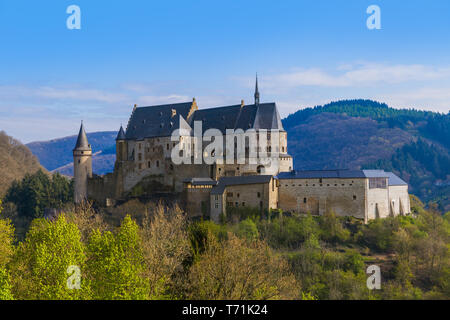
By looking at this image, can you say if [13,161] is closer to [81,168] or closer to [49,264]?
[81,168]

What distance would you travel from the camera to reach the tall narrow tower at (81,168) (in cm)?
7225

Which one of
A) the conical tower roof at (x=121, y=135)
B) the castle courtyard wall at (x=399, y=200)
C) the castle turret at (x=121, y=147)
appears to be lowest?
the castle courtyard wall at (x=399, y=200)

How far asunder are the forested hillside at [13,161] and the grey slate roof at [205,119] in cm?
3113

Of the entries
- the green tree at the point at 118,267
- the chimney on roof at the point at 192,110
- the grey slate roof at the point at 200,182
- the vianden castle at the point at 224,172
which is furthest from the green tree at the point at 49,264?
the chimney on roof at the point at 192,110

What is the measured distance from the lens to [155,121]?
246 ft

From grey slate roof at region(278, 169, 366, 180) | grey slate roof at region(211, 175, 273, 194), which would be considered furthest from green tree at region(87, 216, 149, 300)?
grey slate roof at region(278, 169, 366, 180)

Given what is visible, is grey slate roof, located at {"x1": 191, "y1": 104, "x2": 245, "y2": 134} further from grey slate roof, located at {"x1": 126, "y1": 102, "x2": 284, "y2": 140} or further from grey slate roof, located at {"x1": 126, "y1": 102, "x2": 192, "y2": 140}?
grey slate roof, located at {"x1": 126, "y1": 102, "x2": 192, "y2": 140}

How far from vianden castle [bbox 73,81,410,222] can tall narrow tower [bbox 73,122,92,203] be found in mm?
130

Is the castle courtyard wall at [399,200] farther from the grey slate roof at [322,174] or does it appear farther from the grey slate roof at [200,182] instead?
the grey slate roof at [200,182]

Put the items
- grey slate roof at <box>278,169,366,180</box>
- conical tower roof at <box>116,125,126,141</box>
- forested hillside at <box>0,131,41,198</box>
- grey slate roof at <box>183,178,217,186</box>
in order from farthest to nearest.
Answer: forested hillside at <box>0,131,41,198</box>
conical tower roof at <box>116,125,126,141</box>
grey slate roof at <box>183,178,217,186</box>
grey slate roof at <box>278,169,366,180</box>

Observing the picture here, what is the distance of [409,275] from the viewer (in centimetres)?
5219

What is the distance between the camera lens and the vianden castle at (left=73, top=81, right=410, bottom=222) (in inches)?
2335

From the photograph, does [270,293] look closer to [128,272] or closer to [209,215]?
[128,272]
